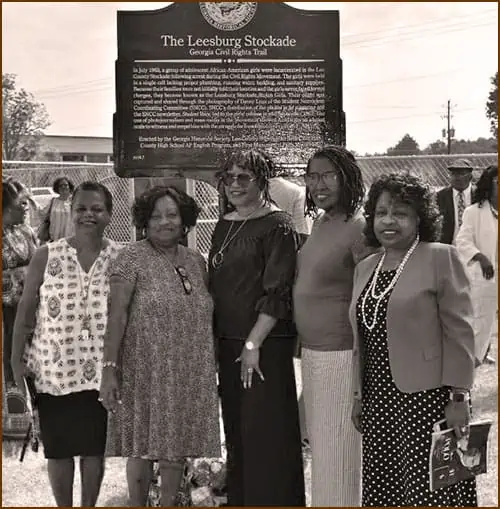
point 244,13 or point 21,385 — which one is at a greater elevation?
point 244,13

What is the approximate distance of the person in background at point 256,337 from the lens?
404 cm

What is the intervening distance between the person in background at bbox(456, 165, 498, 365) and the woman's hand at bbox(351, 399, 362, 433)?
3858 millimetres

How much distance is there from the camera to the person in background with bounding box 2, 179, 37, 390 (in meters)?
6.20

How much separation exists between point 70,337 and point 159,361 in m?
0.52

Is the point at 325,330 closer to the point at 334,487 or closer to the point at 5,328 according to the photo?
the point at 334,487

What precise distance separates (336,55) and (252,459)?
101 inches

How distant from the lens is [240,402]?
4.19 metres

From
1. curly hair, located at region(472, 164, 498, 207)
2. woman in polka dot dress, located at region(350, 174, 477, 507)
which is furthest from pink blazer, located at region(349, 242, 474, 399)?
curly hair, located at region(472, 164, 498, 207)

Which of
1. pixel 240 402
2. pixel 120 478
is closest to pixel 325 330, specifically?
pixel 240 402

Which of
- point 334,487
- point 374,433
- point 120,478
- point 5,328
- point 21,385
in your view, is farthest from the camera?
point 5,328

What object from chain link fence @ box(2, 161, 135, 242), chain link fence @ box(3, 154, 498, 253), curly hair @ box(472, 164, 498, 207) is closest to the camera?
curly hair @ box(472, 164, 498, 207)

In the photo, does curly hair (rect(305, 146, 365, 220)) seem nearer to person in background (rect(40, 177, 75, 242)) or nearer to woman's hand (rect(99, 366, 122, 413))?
woman's hand (rect(99, 366, 122, 413))

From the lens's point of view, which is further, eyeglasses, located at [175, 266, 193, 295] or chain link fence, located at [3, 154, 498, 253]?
chain link fence, located at [3, 154, 498, 253]

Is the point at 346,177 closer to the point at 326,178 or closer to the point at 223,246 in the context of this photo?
the point at 326,178
